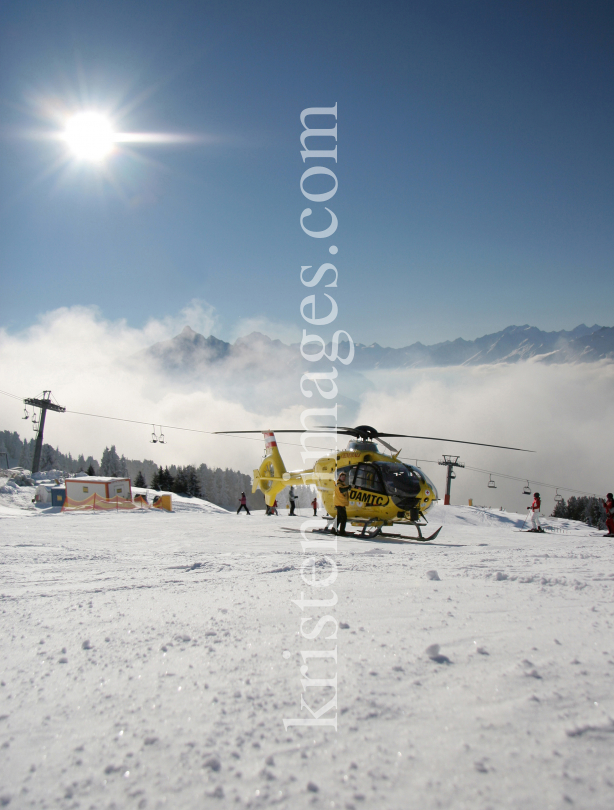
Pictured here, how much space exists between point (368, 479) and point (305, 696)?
389 inches

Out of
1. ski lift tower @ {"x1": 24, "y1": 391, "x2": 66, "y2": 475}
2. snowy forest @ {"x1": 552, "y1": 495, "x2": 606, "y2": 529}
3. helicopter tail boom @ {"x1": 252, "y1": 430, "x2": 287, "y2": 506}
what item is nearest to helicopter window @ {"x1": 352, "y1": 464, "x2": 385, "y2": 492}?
helicopter tail boom @ {"x1": 252, "y1": 430, "x2": 287, "y2": 506}

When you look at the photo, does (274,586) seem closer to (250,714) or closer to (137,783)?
(250,714)

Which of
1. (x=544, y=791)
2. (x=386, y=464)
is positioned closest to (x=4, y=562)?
(x=544, y=791)

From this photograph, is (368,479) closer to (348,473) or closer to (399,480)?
(348,473)

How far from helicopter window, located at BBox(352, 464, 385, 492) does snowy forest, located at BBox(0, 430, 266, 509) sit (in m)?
48.6

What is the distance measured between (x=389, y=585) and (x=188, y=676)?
2.48 meters

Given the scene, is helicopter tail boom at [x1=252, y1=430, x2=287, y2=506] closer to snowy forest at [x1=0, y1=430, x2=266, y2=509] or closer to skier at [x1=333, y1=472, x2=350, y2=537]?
skier at [x1=333, y1=472, x2=350, y2=537]

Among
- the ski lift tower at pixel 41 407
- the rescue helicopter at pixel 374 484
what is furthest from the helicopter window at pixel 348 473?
the ski lift tower at pixel 41 407

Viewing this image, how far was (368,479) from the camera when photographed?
38.0 ft

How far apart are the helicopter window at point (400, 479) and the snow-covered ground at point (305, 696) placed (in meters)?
7.19

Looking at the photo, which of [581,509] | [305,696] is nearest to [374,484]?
[305,696]

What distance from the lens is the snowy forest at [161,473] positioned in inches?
2549

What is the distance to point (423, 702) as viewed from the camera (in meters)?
1.82

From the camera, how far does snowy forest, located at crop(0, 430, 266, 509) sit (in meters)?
64.8
